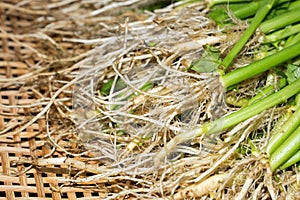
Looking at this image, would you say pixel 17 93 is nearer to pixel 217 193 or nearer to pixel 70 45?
pixel 70 45

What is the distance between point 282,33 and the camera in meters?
1.17

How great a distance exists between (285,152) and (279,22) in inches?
12.7

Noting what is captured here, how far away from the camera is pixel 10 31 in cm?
155

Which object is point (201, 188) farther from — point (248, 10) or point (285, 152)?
point (248, 10)

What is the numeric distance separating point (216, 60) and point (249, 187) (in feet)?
0.88

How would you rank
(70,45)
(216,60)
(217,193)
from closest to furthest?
(217,193)
(216,60)
(70,45)

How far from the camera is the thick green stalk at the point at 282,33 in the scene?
3.83ft

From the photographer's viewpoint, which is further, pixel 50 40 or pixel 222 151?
pixel 50 40

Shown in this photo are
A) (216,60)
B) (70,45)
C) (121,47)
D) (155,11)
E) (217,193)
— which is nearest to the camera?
(217,193)

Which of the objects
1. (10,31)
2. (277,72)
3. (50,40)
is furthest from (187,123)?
(10,31)

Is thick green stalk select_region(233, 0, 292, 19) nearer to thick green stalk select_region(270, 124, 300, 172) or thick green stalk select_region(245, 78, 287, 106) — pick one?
thick green stalk select_region(245, 78, 287, 106)

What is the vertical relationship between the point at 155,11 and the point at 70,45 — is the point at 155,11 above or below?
above

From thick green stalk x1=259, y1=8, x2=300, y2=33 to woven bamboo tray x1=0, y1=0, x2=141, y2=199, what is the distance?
377 mm

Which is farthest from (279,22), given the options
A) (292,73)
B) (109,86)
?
(109,86)
